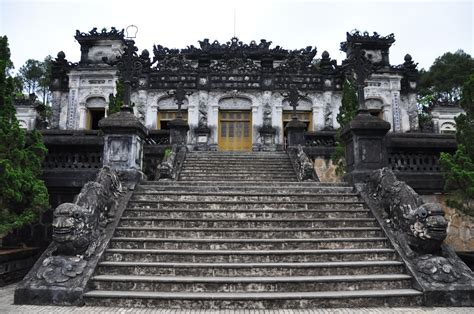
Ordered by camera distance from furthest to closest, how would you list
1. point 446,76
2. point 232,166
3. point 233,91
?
point 446,76, point 233,91, point 232,166

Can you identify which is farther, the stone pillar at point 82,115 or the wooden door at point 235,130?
the stone pillar at point 82,115

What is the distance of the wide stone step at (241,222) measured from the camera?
6.38 m

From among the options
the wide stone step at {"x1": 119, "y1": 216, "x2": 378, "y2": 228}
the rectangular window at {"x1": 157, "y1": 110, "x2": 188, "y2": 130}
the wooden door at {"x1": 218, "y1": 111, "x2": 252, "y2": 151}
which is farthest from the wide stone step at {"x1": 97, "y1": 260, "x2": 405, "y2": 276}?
the rectangular window at {"x1": 157, "y1": 110, "x2": 188, "y2": 130}

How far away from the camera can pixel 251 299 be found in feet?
15.4

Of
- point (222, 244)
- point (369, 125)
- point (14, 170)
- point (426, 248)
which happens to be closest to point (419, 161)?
point (369, 125)

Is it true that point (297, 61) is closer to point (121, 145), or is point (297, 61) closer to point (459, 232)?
point (459, 232)

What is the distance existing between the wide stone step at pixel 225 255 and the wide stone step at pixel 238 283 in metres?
0.45

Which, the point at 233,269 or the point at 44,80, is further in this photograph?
the point at 44,80

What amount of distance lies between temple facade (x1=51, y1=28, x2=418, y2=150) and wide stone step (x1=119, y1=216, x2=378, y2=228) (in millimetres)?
14768

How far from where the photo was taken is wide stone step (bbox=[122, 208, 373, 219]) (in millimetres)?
6656

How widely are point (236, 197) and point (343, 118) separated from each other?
7.64 meters

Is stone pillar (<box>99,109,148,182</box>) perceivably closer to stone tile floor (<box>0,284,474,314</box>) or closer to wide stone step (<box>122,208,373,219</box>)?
wide stone step (<box>122,208,373,219</box>)

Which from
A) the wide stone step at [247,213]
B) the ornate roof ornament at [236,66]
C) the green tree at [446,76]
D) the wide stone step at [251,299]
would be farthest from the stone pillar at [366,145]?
the green tree at [446,76]

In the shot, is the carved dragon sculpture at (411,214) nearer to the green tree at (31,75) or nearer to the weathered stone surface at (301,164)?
the weathered stone surface at (301,164)
